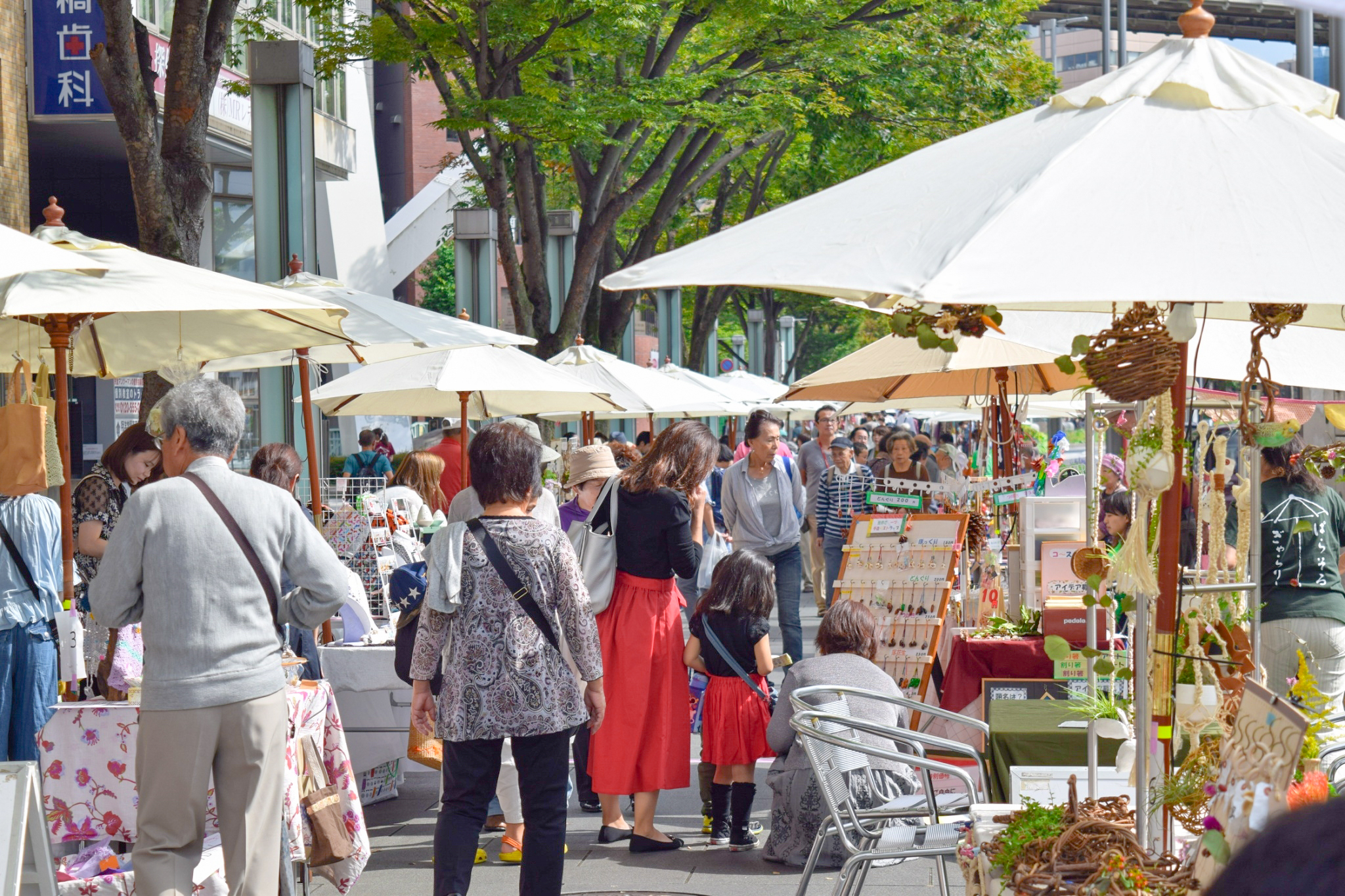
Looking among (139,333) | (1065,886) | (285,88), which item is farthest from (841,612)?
(285,88)

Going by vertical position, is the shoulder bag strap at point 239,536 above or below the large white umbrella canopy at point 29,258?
below

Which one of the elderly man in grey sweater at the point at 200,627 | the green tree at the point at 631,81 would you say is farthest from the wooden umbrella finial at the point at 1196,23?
the green tree at the point at 631,81

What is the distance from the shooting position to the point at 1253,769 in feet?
8.72

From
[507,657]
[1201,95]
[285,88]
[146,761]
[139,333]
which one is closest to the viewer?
[1201,95]

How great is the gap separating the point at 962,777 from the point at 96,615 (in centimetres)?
279

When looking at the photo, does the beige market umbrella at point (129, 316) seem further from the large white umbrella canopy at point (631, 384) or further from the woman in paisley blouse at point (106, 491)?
the large white umbrella canopy at point (631, 384)

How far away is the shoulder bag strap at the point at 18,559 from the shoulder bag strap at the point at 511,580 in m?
1.88

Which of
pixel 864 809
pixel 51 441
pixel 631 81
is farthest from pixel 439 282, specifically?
pixel 864 809

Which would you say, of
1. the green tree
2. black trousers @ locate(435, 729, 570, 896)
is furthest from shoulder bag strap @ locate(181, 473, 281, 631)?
the green tree

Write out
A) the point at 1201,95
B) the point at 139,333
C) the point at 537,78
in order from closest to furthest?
the point at 1201,95, the point at 139,333, the point at 537,78

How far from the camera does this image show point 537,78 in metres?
14.4

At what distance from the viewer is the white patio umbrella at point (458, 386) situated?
8.87 m

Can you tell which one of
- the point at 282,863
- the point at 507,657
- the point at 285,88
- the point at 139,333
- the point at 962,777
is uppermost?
the point at 285,88

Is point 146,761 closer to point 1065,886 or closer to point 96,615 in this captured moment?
point 96,615
